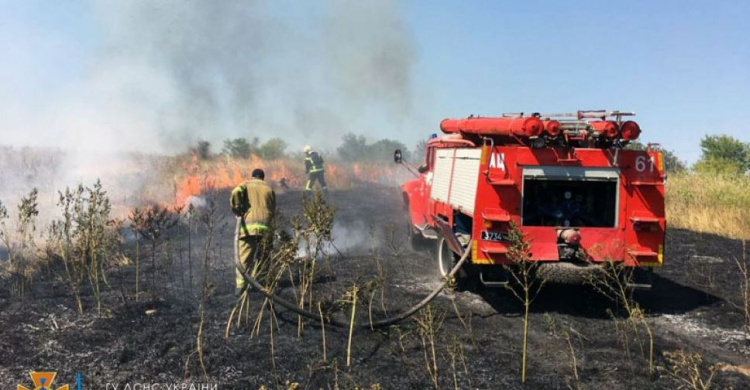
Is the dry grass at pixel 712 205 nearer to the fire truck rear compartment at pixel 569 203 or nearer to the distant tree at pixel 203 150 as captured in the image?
the fire truck rear compartment at pixel 569 203

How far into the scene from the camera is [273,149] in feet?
98.3

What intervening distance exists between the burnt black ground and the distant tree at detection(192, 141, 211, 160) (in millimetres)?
14946

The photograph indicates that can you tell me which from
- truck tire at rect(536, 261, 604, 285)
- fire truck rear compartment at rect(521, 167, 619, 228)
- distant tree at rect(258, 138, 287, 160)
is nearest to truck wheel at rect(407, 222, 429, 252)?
fire truck rear compartment at rect(521, 167, 619, 228)

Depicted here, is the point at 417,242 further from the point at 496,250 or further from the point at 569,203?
the point at 496,250

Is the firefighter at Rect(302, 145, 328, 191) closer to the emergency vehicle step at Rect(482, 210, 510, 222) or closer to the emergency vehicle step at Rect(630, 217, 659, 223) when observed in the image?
the emergency vehicle step at Rect(482, 210, 510, 222)

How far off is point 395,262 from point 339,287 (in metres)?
2.24

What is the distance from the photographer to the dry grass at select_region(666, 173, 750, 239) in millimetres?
12836

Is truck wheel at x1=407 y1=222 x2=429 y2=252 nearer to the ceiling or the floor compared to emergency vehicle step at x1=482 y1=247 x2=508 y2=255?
nearer to the floor

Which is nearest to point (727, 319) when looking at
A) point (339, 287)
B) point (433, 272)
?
point (433, 272)

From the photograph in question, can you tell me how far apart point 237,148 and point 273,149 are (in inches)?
147

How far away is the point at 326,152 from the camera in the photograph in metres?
31.2

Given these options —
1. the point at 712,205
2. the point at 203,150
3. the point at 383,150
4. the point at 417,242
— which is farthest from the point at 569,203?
the point at 383,150

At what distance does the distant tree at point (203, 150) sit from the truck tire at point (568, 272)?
19.0 m

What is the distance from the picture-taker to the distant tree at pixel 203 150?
2264 centimetres
